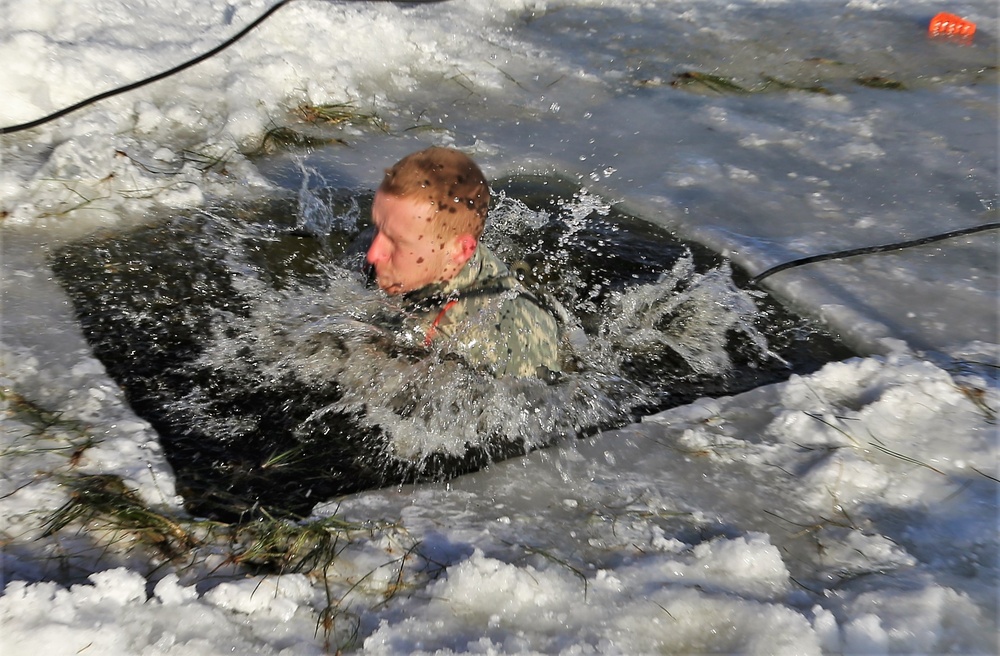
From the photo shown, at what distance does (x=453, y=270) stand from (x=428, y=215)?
0.25m

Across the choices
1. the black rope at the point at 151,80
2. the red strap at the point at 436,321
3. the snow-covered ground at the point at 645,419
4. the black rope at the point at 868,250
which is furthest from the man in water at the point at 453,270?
the black rope at the point at 151,80

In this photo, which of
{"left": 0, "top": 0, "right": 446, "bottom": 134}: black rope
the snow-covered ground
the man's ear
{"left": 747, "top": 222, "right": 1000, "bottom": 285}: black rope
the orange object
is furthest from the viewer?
the orange object

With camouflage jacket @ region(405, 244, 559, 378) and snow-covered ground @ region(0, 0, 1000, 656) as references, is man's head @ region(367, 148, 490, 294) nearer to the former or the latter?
camouflage jacket @ region(405, 244, 559, 378)

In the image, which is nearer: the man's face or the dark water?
the dark water

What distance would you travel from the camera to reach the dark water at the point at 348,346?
91.2 inches

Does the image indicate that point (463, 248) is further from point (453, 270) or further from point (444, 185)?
point (444, 185)

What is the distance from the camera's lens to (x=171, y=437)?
226cm

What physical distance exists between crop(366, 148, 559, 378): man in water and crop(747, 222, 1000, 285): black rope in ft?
3.38

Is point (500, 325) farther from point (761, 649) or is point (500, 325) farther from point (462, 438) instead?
point (761, 649)

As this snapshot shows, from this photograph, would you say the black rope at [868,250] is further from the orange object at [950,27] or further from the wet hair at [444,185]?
the orange object at [950,27]

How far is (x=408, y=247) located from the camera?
8.72ft

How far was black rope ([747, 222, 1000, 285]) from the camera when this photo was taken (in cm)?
333

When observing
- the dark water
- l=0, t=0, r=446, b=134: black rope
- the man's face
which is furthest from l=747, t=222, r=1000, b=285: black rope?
l=0, t=0, r=446, b=134: black rope

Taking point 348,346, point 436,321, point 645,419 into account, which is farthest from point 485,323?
point 645,419
